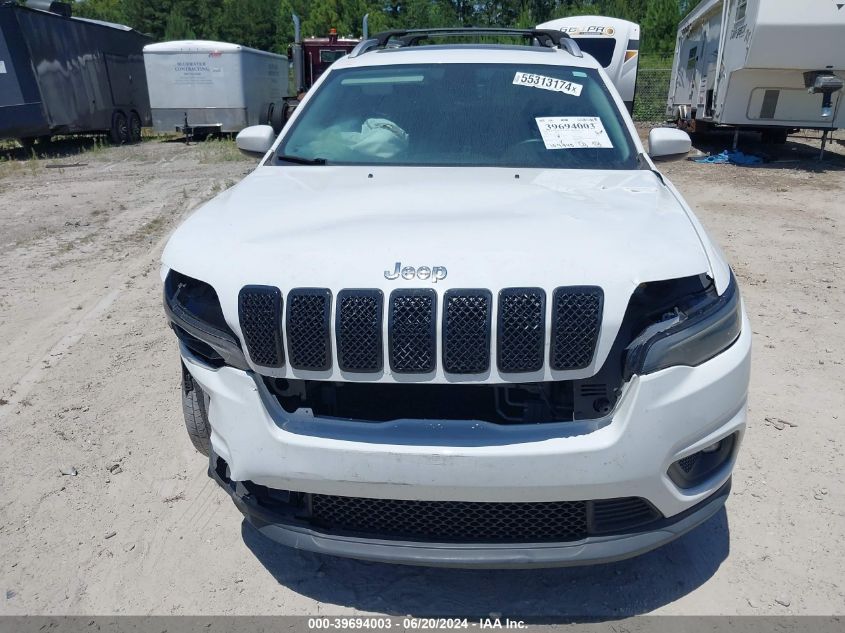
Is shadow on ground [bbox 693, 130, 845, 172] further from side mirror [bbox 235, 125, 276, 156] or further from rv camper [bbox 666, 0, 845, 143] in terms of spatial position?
side mirror [bbox 235, 125, 276, 156]

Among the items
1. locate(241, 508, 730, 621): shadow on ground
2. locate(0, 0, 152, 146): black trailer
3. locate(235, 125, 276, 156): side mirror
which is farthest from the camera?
locate(0, 0, 152, 146): black trailer

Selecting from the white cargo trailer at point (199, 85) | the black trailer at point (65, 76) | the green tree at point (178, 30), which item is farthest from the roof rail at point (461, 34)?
the green tree at point (178, 30)

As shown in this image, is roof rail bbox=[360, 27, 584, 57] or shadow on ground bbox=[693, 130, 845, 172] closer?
roof rail bbox=[360, 27, 584, 57]

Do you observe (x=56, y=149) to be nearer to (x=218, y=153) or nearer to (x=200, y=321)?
(x=218, y=153)

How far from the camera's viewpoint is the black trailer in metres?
15.2

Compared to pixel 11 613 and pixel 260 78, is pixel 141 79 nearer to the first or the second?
pixel 260 78

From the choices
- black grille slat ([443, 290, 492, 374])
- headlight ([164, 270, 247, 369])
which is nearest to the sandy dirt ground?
headlight ([164, 270, 247, 369])

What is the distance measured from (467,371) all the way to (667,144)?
2.18m

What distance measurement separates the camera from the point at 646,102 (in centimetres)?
2409

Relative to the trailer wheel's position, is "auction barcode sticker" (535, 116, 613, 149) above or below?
above

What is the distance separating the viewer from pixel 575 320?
203cm

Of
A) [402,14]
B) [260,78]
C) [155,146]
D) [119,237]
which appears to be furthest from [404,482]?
[402,14]

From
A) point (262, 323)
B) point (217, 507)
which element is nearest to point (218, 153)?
point (217, 507)

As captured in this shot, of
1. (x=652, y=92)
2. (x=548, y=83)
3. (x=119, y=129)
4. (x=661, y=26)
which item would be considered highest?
(x=548, y=83)
